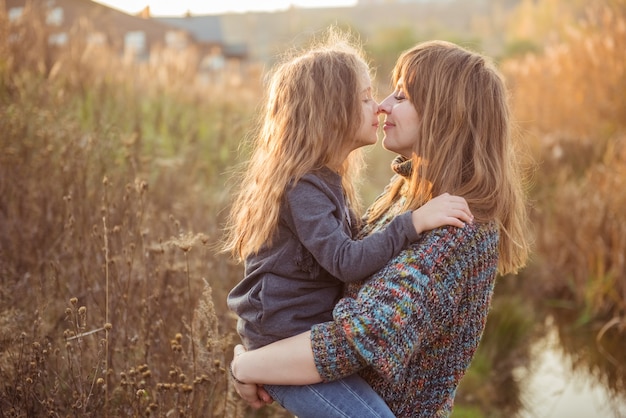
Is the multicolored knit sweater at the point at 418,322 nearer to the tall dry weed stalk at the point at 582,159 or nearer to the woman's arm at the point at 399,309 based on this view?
the woman's arm at the point at 399,309

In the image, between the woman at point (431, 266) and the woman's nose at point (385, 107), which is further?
the woman's nose at point (385, 107)

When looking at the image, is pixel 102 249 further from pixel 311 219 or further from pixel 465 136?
pixel 465 136

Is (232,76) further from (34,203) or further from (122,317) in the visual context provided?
(122,317)

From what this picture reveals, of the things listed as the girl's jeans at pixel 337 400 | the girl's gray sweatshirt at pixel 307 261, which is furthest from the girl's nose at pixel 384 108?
the girl's jeans at pixel 337 400

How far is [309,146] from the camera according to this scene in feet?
6.91

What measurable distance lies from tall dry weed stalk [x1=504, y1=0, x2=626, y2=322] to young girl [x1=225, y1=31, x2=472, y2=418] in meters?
2.36

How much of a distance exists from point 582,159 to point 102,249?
5920mm

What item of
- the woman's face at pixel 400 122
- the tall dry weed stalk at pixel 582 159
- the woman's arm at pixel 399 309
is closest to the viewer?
the woman's arm at pixel 399 309

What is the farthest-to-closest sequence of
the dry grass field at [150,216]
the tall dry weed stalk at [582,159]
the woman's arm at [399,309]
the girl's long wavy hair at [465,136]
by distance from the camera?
the tall dry weed stalk at [582,159] → the dry grass field at [150,216] → the girl's long wavy hair at [465,136] → the woman's arm at [399,309]

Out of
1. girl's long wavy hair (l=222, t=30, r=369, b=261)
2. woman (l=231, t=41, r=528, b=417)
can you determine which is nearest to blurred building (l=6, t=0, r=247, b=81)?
girl's long wavy hair (l=222, t=30, r=369, b=261)

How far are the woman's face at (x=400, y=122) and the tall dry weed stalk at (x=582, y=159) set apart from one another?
2207 mm

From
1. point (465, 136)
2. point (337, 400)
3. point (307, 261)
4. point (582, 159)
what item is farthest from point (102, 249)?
point (582, 159)

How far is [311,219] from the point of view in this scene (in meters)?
1.98

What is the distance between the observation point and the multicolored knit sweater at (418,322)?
1878mm
